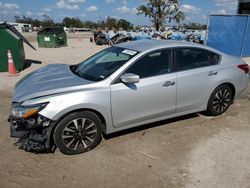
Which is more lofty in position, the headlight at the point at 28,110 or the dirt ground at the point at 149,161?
the headlight at the point at 28,110

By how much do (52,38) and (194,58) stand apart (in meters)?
17.1

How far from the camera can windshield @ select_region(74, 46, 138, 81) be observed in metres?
3.70

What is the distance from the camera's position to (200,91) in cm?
425

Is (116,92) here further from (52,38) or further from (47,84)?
(52,38)

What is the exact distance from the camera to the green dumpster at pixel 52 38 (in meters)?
19.4

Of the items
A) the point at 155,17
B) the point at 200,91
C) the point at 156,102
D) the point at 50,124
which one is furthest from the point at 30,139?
the point at 155,17

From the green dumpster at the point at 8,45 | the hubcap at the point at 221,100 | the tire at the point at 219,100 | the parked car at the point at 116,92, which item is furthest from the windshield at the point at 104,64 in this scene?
the green dumpster at the point at 8,45

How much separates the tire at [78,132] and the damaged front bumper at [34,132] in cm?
12

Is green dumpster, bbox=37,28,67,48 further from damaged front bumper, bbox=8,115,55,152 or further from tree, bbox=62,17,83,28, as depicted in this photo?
tree, bbox=62,17,83,28

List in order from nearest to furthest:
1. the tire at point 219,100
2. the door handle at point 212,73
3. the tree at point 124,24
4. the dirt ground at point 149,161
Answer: the dirt ground at point 149,161 < the door handle at point 212,73 < the tire at point 219,100 < the tree at point 124,24

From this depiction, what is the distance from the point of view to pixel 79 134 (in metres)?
3.42

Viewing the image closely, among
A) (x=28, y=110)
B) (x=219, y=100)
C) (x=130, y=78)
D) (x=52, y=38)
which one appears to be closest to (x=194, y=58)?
(x=219, y=100)

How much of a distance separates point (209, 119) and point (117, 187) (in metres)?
2.58

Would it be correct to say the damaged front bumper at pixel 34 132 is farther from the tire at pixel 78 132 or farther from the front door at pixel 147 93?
the front door at pixel 147 93
